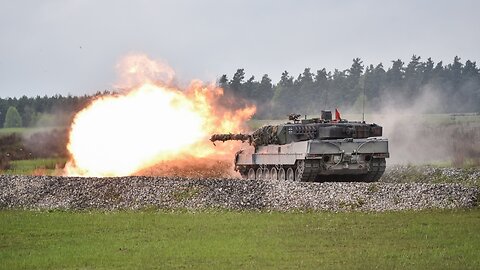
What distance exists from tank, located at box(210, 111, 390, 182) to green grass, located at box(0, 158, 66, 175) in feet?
50.7

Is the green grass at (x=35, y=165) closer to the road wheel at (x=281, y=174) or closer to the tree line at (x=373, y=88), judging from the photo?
the road wheel at (x=281, y=174)

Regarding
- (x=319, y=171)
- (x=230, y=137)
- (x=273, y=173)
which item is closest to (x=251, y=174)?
(x=230, y=137)

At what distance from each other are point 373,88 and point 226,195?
101m

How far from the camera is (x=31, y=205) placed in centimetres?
3809

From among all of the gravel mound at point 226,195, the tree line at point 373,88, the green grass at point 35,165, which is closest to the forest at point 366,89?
the tree line at point 373,88

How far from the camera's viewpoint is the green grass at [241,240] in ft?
72.4

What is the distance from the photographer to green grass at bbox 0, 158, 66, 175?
192ft

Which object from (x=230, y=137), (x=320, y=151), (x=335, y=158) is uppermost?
(x=230, y=137)

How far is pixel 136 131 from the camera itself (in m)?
51.8

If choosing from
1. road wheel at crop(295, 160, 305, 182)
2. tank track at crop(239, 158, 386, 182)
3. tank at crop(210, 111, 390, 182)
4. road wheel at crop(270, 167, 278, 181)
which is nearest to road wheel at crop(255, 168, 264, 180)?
tank at crop(210, 111, 390, 182)

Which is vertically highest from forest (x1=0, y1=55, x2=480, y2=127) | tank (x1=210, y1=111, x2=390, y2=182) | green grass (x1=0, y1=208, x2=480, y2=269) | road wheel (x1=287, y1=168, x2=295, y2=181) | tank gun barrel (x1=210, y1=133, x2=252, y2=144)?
forest (x1=0, y1=55, x2=480, y2=127)

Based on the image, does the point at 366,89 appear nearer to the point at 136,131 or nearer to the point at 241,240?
the point at 136,131

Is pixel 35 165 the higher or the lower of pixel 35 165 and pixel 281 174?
the higher

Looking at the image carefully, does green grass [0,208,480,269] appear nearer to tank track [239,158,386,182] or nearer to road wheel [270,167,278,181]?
tank track [239,158,386,182]
